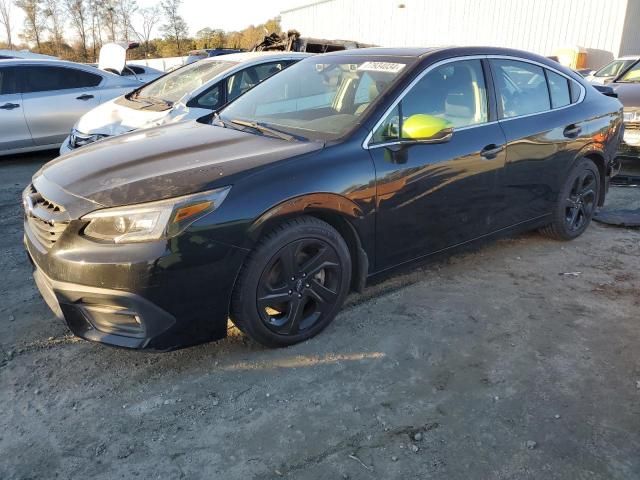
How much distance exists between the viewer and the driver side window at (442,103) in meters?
3.25

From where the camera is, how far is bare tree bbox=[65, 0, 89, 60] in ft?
115

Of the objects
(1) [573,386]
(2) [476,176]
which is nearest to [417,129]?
(2) [476,176]

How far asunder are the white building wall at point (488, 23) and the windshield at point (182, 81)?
17258 mm

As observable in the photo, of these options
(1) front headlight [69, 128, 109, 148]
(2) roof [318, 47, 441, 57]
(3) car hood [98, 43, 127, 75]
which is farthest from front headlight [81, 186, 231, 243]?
(3) car hood [98, 43, 127, 75]

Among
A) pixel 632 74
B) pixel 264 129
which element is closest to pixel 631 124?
pixel 632 74

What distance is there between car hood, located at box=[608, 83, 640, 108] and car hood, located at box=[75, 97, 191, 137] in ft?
17.7

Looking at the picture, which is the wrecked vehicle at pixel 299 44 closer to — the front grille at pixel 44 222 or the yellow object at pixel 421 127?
the yellow object at pixel 421 127

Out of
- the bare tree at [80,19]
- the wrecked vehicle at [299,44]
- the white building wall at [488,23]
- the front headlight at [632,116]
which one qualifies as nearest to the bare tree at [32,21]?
the bare tree at [80,19]

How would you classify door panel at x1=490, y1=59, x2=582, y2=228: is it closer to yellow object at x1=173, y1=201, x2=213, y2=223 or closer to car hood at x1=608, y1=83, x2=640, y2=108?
yellow object at x1=173, y1=201, x2=213, y2=223

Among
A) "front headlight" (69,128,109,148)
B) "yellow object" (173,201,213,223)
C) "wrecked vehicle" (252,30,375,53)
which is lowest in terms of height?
"front headlight" (69,128,109,148)

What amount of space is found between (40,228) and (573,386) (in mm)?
2842

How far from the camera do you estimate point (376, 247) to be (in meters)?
3.25

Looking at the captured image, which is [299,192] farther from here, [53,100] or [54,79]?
[54,79]

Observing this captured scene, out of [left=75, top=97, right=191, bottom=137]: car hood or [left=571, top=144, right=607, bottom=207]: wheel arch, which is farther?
[left=75, top=97, right=191, bottom=137]: car hood
